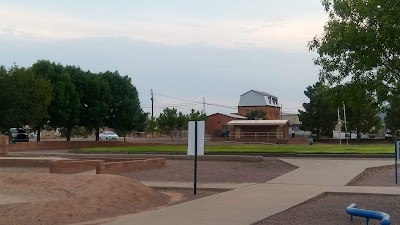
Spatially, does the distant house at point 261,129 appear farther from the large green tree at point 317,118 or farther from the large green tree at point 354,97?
the large green tree at point 354,97

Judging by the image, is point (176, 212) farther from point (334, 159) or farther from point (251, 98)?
point (251, 98)

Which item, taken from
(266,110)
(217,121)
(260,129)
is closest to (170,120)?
(260,129)

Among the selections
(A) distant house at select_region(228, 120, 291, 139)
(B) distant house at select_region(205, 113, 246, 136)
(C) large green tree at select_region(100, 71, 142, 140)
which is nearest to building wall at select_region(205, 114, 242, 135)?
(B) distant house at select_region(205, 113, 246, 136)

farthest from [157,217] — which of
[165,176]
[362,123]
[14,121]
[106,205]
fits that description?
[362,123]

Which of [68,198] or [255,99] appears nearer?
[68,198]

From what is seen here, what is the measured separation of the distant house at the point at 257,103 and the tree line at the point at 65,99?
5423 cm

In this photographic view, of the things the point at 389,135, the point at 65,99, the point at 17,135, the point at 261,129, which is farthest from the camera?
the point at 389,135

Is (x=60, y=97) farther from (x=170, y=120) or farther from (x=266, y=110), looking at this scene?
(x=266, y=110)

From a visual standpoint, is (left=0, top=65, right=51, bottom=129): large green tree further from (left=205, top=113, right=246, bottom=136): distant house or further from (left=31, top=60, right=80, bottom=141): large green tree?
(left=205, top=113, right=246, bottom=136): distant house

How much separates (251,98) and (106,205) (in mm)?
110310

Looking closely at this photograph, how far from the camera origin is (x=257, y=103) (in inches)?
4811

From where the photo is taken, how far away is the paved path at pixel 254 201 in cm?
1183

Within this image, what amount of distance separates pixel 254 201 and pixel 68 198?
4.74m

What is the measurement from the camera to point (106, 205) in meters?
13.9
